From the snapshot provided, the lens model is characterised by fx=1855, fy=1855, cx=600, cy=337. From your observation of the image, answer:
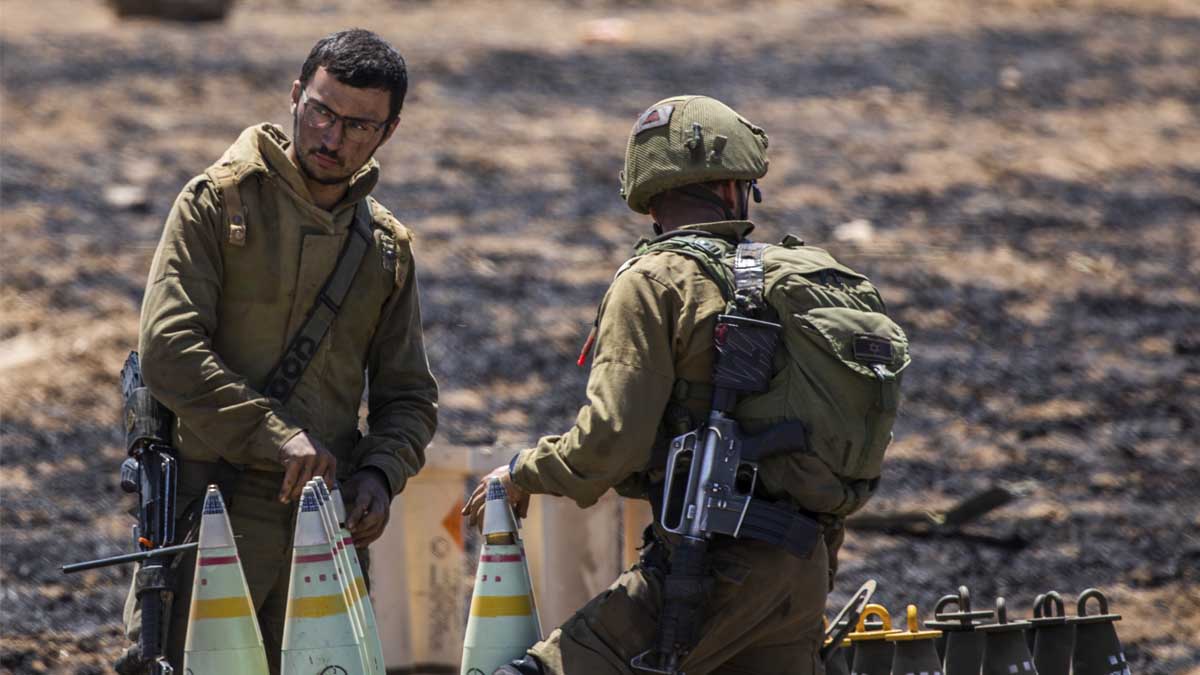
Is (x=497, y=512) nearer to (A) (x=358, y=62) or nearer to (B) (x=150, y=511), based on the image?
(B) (x=150, y=511)

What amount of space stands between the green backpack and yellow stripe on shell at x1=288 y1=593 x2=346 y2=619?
1044mm

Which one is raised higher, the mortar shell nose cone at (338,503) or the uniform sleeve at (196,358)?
the uniform sleeve at (196,358)

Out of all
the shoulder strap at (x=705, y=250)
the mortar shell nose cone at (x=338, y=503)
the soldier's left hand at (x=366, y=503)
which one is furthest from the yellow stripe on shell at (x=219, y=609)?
the shoulder strap at (x=705, y=250)

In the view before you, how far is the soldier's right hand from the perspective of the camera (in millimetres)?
4539

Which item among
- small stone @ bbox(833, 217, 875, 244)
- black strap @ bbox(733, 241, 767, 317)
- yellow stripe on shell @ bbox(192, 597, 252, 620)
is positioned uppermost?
black strap @ bbox(733, 241, 767, 317)

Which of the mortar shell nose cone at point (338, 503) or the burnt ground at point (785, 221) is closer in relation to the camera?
the mortar shell nose cone at point (338, 503)

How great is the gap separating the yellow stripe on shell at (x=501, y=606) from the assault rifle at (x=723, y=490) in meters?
0.33

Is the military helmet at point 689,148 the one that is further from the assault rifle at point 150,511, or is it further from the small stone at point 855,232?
the small stone at point 855,232

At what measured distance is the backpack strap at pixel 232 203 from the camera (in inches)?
183

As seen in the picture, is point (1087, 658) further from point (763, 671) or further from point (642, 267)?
point (642, 267)

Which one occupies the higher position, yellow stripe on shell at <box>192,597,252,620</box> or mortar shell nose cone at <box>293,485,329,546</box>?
mortar shell nose cone at <box>293,485,329,546</box>

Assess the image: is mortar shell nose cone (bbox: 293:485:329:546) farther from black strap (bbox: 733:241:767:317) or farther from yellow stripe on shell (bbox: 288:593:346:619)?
black strap (bbox: 733:241:767:317)

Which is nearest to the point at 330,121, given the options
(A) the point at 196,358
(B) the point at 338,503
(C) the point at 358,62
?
Result: (C) the point at 358,62

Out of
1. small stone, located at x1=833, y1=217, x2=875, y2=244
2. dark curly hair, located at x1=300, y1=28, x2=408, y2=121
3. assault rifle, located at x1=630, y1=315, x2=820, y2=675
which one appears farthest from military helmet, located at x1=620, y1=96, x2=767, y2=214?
small stone, located at x1=833, y1=217, x2=875, y2=244
